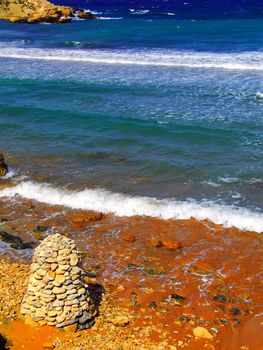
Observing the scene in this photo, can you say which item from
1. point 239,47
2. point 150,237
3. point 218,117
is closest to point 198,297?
point 150,237

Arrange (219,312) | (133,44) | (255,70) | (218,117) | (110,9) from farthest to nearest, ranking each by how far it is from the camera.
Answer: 1. (110,9)
2. (133,44)
3. (255,70)
4. (218,117)
5. (219,312)

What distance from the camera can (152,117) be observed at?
27.4 m

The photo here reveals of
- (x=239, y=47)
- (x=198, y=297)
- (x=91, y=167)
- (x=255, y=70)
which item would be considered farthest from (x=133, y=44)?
(x=198, y=297)

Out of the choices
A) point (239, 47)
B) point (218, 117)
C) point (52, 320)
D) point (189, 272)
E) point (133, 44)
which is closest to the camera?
point (52, 320)

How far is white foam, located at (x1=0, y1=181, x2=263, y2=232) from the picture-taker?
17.0 meters

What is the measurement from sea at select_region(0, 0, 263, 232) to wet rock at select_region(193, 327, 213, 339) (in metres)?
5.67

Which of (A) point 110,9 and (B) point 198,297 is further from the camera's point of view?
(A) point 110,9

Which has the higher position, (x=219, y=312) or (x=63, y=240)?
(x=63, y=240)

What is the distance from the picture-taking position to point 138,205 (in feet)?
59.7

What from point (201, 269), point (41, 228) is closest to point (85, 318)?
point (201, 269)

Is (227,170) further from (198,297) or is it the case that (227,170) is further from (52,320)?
(52,320)

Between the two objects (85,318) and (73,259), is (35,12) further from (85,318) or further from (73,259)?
(85,318)

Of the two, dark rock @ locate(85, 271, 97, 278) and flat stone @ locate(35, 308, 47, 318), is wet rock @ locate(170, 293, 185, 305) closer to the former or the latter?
dark rock @ locate(85, 271, 97, 278)

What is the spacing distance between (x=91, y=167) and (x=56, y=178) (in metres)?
1.77
